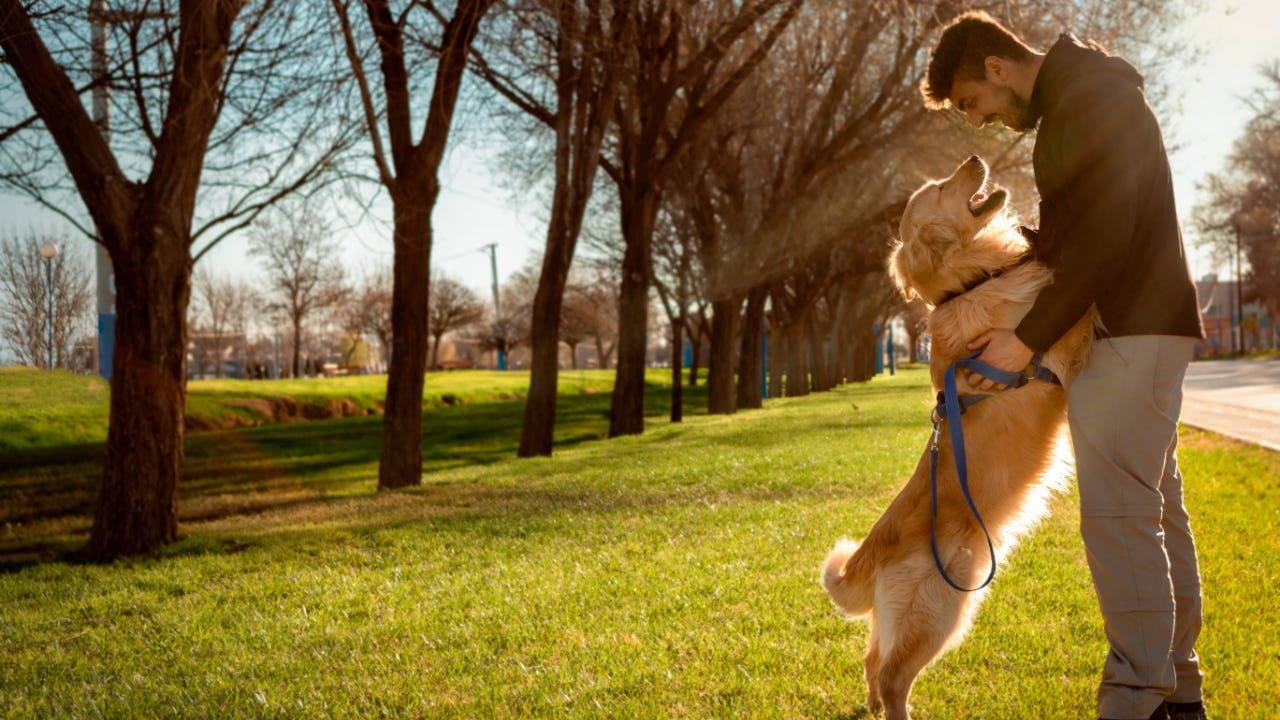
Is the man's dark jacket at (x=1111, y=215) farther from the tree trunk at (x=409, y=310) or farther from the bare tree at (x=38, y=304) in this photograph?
the tree trunk at (x=409, y=310)

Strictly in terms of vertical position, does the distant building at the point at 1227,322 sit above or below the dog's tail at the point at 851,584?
above

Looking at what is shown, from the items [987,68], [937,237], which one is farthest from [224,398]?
[987,68]

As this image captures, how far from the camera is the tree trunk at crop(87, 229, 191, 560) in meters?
6.90

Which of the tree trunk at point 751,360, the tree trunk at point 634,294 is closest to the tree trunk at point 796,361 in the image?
the tree trunk at point 751,360

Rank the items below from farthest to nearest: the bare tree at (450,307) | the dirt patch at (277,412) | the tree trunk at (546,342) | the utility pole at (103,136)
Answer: the bare tree at (450,307) → the dirt patch at (277,412) → the tree trunk at (546,342) → the utility pole at (103,136)

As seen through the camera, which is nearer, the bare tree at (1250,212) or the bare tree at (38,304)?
the bare tree at (38,304)

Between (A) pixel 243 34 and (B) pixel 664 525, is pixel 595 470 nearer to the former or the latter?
(B) pixel 664 525

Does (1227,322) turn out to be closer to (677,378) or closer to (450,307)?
(450,307)

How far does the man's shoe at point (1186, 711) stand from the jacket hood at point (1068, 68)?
2048 millimetres

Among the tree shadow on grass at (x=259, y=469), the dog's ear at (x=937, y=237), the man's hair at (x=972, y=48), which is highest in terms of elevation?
the man's hair at (x=972, y=48)

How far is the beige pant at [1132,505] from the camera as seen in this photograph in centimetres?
263

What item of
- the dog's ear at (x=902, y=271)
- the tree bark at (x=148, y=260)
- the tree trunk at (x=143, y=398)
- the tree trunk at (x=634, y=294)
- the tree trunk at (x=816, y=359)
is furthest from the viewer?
the tree trunk at (x=816, y=359)

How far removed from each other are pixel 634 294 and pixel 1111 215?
47.7ft

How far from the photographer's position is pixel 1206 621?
4.23m
